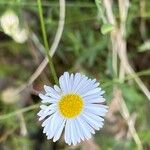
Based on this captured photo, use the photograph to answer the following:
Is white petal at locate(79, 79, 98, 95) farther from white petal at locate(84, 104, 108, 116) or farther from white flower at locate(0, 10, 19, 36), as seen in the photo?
white flower at locate(0, 10, 19, 36)

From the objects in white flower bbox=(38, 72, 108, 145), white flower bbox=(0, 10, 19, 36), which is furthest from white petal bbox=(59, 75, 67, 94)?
white flower bbox=(0, 10, 19, 36)

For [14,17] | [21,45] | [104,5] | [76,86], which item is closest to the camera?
[76,86]

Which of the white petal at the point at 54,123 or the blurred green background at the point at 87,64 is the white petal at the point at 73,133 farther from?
the blurred green background at the point at 87,64

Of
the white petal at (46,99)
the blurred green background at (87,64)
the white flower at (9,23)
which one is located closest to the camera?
the white petal at (46,99)

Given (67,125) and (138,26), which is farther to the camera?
(138,26)

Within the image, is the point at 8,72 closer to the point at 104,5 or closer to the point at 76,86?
the point at 104,5

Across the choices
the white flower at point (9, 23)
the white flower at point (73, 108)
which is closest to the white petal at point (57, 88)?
the white flower at point (73, 108)

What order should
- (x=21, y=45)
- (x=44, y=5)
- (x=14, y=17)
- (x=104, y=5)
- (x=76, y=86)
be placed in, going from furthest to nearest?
(x=21, y=45) < (x=44, y=5) < (x=104, y=5) < (x=14, y=17) < (x=76, y=86)

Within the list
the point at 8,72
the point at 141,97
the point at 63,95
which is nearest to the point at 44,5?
the point at 8,72
